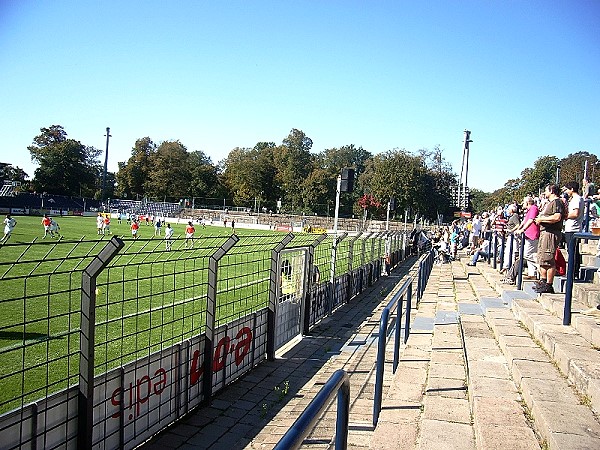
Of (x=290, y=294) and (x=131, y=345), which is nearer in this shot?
(x=131, y=345)

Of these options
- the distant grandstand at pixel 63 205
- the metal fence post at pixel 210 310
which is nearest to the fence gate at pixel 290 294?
the metal fence post at pixel 210 310

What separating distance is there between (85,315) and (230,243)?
6.77 feet

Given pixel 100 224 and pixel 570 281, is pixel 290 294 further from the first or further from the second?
pixel 100 224

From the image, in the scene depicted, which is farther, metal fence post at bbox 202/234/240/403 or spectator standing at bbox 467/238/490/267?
spectator standing at bbox 467/238/490/267

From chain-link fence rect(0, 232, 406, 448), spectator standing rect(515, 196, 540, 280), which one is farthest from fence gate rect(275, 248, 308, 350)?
spectator standing rect(515, 196, 540, 280)

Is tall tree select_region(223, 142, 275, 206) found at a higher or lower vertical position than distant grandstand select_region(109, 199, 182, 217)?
higher

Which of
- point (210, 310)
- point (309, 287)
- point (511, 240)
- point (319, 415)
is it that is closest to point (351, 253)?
point (309, 287)

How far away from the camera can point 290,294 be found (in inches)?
321

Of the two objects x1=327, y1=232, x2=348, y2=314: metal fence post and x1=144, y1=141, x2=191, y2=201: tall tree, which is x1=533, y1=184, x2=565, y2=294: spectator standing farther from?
x1=144, y1=141, x2=191, y2=201: tall tree

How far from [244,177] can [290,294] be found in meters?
69.5

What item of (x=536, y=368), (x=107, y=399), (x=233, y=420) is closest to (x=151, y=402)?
(x=107, y=399)

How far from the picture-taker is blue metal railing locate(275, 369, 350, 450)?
1528mm

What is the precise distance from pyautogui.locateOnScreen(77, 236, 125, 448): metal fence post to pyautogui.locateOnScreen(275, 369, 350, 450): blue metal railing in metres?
2.10

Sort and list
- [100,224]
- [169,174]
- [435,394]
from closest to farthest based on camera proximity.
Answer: [435,394] < [100,224] < [169,174]
